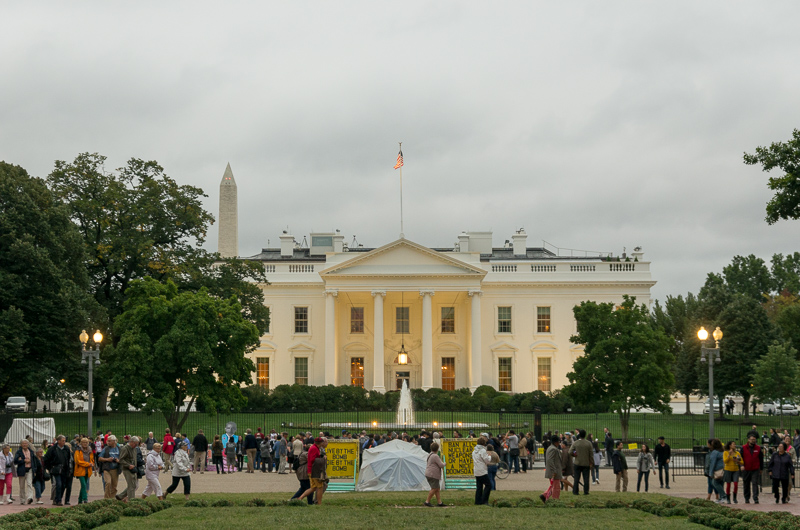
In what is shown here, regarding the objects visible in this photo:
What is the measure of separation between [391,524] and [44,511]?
6.81 meters

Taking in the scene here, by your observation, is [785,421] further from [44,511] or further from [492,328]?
[44,511]

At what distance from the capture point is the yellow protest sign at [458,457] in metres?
24.8

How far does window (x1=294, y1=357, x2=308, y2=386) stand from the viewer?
222ft

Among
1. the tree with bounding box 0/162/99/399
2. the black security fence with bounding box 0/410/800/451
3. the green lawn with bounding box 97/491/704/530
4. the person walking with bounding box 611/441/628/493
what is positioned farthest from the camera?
the black security fence with bounding box 0/410/800/451

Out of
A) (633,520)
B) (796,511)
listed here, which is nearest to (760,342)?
(796,511)

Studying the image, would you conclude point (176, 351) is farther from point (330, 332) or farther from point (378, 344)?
point (330, 332)

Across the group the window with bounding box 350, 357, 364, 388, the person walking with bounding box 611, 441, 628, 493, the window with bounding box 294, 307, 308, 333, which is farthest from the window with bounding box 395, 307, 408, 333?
the person walking with bounding box 611, 441, 628, 493

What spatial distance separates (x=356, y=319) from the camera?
225 feet

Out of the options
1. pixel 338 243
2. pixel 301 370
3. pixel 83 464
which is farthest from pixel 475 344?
pixel 83 464

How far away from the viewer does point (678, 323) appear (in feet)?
232

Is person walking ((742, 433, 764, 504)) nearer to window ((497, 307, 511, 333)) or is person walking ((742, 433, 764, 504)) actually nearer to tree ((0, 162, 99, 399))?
tree ((0, 162, 99, 399))

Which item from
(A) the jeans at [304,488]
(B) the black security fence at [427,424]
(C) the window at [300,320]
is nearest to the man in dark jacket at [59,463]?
(A) the jeans at [304,488]

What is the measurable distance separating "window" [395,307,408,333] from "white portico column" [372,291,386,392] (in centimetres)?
450

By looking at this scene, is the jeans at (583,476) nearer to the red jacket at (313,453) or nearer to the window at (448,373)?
the red jacket at (313,453)
